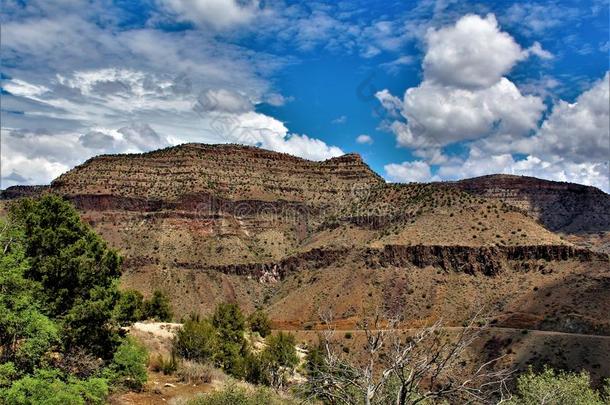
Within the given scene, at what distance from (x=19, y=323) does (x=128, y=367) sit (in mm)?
7334

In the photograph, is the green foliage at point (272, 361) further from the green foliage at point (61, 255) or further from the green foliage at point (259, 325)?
the green foliage at point (61, 255)

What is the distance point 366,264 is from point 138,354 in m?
77.4

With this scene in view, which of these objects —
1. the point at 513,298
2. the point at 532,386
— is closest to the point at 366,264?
the point at 513,298

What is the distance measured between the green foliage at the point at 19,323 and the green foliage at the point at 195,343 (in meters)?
21.0

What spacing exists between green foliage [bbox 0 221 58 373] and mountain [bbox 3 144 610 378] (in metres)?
51.0

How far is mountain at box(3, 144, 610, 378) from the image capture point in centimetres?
8231

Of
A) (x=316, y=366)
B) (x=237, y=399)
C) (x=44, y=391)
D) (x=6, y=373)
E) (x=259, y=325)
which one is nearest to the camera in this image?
(x=316, y=366)

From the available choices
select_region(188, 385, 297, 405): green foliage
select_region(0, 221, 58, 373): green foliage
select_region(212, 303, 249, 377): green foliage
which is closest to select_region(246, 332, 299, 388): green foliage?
select_region(212, 303, 249, 377): green foliage

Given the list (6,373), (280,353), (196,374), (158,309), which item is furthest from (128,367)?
(158,309)

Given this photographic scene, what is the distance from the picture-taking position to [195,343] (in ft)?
138

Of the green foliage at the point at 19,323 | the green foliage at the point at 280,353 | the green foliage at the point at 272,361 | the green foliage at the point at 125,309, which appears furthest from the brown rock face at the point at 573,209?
the green foliage at the point at 19,323

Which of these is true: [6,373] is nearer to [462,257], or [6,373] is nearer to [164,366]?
[164,366]

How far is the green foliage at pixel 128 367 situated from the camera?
80.6ft

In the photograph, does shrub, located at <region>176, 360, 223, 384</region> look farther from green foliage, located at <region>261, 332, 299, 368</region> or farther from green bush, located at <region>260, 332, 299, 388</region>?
green foliage, located at <region>261, 332, 299, 368</region>
